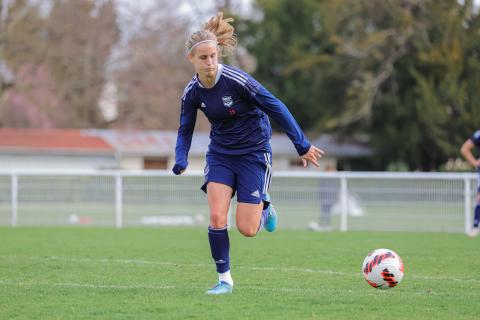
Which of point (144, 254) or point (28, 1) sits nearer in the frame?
point (144, 254)

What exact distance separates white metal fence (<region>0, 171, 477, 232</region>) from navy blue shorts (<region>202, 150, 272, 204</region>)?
1181 centimetres

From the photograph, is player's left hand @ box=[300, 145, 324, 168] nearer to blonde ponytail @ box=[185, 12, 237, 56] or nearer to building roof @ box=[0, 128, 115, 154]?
blonde ponytail @ box=[185, 12, 237, 56]

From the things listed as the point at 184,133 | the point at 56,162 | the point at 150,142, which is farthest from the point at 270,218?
the point at 150,142

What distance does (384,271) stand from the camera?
7.58 meters

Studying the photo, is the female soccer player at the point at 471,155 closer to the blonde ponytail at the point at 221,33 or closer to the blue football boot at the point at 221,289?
the blonde ponytail at the point at 221,33

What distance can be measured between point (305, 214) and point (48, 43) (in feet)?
86.7

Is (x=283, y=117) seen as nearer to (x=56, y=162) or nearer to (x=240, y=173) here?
(x=240, y=173)

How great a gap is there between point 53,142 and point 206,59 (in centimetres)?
3629

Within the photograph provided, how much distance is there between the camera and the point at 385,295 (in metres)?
7.50

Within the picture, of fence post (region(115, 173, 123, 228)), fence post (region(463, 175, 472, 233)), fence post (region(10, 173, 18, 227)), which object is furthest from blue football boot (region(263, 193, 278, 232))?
fence post (region(10, 173, 18, 227))

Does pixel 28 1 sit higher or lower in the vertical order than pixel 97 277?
higher

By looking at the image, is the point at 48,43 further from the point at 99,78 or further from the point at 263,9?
the point at 263,9

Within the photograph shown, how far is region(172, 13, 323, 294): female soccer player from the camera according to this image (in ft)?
24.2

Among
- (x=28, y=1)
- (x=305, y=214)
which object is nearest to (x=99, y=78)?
(x=28, y=1)
